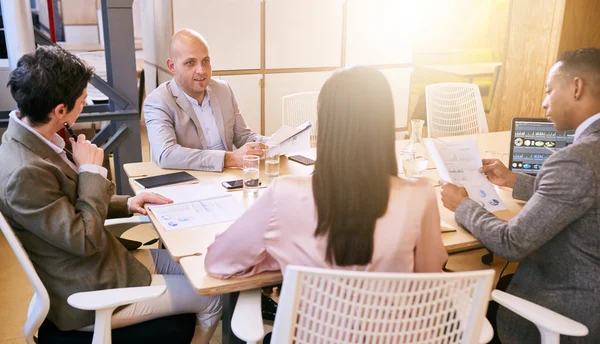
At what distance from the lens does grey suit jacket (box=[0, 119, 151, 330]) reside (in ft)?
4.93

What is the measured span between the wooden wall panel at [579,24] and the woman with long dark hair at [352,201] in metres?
3.91

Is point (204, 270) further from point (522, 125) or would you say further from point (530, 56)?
point (530, 56)

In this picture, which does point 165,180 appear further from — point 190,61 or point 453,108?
point 453,108

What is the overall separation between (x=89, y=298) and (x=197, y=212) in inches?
20.4

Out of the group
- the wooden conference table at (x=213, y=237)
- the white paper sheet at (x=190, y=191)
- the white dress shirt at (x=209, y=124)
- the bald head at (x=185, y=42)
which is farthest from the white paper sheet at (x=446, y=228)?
the bald head at (x=185, y=42)

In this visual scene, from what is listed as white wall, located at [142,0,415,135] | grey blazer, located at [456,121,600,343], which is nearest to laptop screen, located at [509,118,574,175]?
grey blazer, located at [456,121,600,343]

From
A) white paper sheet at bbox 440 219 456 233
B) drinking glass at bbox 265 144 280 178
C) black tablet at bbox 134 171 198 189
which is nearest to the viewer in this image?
white paper sheet at bbox 440 219 456 233

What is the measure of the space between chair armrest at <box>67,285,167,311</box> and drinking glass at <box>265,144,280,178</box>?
3.05 ft

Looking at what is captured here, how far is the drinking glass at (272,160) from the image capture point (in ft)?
7.52

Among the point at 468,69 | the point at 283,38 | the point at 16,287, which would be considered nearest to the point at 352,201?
the point at 16,287

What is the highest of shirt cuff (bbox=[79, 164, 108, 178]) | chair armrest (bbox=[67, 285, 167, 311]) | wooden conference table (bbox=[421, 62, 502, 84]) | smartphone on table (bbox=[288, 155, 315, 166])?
shirt cuff (bbox=[79, 164, 108, 178])

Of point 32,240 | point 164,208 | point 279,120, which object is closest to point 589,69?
point 164,208

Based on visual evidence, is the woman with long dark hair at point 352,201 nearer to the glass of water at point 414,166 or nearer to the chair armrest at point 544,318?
the chair armrest at point 544,318

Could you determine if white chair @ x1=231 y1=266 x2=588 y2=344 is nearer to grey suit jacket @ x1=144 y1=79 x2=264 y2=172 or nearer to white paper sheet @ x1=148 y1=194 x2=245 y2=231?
white paper sheet @ x1=148 y1=194 x2=245 y2=231
